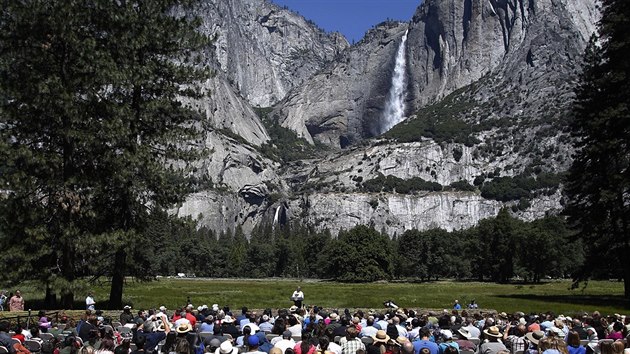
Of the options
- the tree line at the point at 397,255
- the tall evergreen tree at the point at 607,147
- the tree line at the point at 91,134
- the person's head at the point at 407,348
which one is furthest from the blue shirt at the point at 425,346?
the tree line at the point at 397,255

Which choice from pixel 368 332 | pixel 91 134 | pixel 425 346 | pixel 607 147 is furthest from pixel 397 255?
pixel 425 346

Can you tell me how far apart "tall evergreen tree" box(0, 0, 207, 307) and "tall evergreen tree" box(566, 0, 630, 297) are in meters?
27.7

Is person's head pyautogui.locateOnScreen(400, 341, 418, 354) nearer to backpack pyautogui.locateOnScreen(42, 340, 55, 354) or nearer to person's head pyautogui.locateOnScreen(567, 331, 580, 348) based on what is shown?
person's head pyautogui.locateOnScreen(567, 331, 580, 348)

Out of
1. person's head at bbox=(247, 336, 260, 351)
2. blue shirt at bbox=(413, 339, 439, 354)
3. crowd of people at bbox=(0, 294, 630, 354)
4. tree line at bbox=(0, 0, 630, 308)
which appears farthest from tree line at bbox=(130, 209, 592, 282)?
blue shirt at bbox=(413, 339, 439, 354)

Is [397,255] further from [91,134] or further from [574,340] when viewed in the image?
[574,340]

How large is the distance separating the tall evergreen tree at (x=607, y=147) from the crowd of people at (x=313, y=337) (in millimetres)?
20067

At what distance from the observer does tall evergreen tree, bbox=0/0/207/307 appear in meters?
29.7

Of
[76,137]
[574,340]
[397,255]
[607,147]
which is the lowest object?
[574,340]

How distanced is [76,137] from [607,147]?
108ft

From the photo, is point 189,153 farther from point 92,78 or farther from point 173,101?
point 92,78

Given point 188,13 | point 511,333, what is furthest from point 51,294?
point 511,333

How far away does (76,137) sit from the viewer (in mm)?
29891

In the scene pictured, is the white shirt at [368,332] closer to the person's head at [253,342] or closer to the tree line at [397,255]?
the person's head at [253,342]

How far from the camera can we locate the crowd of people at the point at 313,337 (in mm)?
14633
